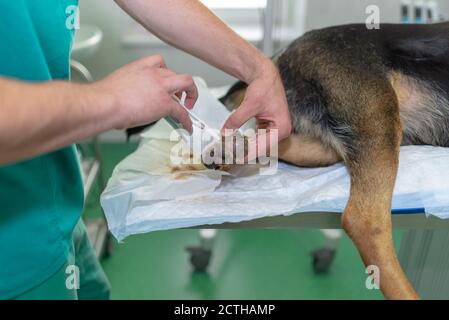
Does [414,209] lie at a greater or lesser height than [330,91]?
lesser

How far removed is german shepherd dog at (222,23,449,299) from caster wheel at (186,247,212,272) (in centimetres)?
81

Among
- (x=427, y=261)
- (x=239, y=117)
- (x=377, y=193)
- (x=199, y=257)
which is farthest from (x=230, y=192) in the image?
(x=199, y=257)

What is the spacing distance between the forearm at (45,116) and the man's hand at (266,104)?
14.5 inches

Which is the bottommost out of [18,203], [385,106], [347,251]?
[347,251]

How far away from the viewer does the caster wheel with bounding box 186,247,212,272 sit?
6.10ft

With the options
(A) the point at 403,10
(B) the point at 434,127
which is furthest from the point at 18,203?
(A) the point at 403,10

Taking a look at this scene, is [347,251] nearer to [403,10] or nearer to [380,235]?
[403,10]

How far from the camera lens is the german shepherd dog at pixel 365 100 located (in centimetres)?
97

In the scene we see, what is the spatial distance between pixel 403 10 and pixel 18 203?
1.70 meters

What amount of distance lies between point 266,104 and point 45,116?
1.70ft

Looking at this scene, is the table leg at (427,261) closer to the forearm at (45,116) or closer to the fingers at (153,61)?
the fingers at (153,61)

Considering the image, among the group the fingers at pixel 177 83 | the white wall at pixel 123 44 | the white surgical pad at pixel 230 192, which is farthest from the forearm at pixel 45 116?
the white wall at pixel 123 44

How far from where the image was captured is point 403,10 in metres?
1.95

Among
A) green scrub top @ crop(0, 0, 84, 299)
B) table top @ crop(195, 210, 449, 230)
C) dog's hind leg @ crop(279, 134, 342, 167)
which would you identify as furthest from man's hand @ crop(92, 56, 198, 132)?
dog's hind leg @ crop(279, 134, 342, 167)
